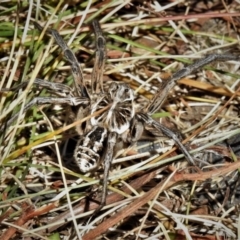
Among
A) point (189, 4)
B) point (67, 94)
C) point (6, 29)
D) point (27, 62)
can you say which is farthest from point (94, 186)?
point (189, 4)

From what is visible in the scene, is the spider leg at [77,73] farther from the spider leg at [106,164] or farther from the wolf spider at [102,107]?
the spider leg at [106,164]

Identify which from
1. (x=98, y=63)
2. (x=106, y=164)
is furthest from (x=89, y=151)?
(x=98, y=63)

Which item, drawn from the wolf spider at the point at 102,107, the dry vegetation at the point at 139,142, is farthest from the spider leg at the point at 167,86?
the dry vegetation at the point at 139,142

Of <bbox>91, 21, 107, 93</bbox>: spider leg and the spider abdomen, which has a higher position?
<bbox>91, 21, 107, 93</bbox>: spider leg

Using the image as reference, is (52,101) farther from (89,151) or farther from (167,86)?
(167,86)

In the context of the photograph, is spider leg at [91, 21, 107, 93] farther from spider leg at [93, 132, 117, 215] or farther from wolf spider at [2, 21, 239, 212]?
spider leg at [93, 132, 117, 215]

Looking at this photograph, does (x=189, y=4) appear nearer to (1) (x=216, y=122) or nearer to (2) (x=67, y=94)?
(1) (x=216, y=122)

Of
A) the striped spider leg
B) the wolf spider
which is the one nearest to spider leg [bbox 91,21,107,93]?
the wolf spider

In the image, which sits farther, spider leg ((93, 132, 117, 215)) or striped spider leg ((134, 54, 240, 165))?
striped spider leg ((134, 54, 240, 165))
